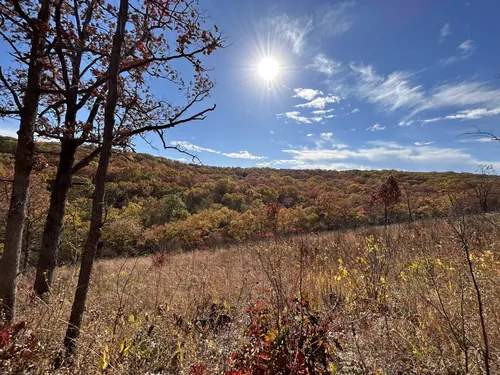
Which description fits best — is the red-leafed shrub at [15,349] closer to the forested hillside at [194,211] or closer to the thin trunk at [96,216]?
the thin trunk at [96,216]

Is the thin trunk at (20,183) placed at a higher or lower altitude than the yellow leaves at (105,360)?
higher

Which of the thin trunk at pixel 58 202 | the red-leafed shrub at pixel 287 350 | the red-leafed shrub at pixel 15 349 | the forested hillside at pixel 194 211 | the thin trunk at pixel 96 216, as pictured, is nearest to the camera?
the red-leafed shrub at pixel 15 349

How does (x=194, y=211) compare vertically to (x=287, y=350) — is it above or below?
below

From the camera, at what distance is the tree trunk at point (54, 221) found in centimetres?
378

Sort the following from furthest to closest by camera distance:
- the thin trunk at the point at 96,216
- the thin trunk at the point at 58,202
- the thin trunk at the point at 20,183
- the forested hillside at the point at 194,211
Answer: the forested hillside at the point at 194,211 < the thin trunk at the point at 58,202 < the thin trunk at the point at 20,183 < the thin trunk at the point at 96,216

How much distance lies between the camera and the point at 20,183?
110 inches

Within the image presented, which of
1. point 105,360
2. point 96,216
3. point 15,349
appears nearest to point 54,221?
point 96,216

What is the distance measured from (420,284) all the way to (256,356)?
2.92m

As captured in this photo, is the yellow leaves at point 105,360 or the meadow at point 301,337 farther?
the meadow at point 301,337

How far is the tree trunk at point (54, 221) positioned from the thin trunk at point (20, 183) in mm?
901

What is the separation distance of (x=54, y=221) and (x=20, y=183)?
1.18 metres

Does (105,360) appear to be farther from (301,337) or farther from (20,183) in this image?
(20,183)

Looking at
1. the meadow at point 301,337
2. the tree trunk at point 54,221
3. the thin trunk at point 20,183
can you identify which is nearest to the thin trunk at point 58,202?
the tree trunk at point 54,221

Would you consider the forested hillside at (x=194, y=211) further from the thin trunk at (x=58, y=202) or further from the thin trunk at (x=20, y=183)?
the thin trunk at (x=20, y=183)
